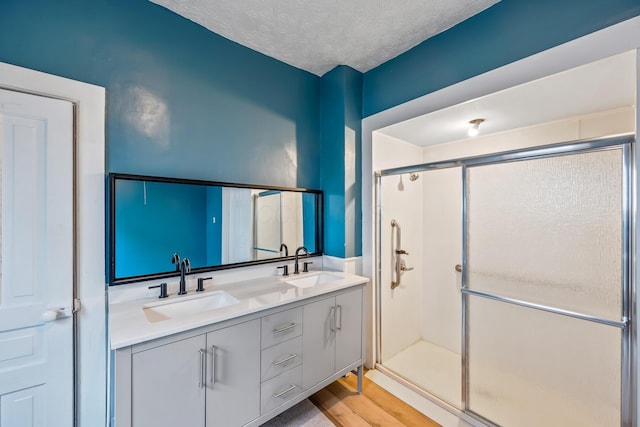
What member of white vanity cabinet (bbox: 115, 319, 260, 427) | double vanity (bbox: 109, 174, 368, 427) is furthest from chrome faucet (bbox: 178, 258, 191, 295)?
white vanity cabinet (bbox: 115, 319, 260, 427)

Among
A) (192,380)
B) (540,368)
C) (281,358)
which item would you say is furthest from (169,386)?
(540,368)

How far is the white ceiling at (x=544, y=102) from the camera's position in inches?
53.8

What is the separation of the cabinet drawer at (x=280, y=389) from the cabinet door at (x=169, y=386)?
0.34m

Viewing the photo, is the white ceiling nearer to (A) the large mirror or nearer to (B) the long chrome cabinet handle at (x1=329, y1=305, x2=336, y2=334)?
(A) the large mirror

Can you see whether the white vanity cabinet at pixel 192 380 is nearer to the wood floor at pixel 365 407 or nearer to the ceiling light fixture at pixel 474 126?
the wood floor at pixel 365 407

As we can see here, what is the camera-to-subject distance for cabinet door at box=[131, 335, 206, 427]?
3.54ft

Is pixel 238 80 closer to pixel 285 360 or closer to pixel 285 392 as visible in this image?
pixel 285 360

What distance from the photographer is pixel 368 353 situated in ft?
7.64

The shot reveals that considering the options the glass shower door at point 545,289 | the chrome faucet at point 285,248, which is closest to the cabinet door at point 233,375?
the chrome faucet at point 285,248

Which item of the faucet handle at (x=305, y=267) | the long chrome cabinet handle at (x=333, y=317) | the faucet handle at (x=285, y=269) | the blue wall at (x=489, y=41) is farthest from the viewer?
the faucet handle at (x=305, y=267)

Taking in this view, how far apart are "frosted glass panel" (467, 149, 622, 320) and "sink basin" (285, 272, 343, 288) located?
1053mm

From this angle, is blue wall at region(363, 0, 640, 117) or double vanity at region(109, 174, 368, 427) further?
blue wall at region(363, 0, 640, 117)

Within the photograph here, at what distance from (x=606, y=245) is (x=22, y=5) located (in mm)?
3527

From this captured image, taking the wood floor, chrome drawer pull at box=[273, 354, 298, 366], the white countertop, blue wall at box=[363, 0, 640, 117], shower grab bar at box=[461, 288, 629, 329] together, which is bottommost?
the wood floor
